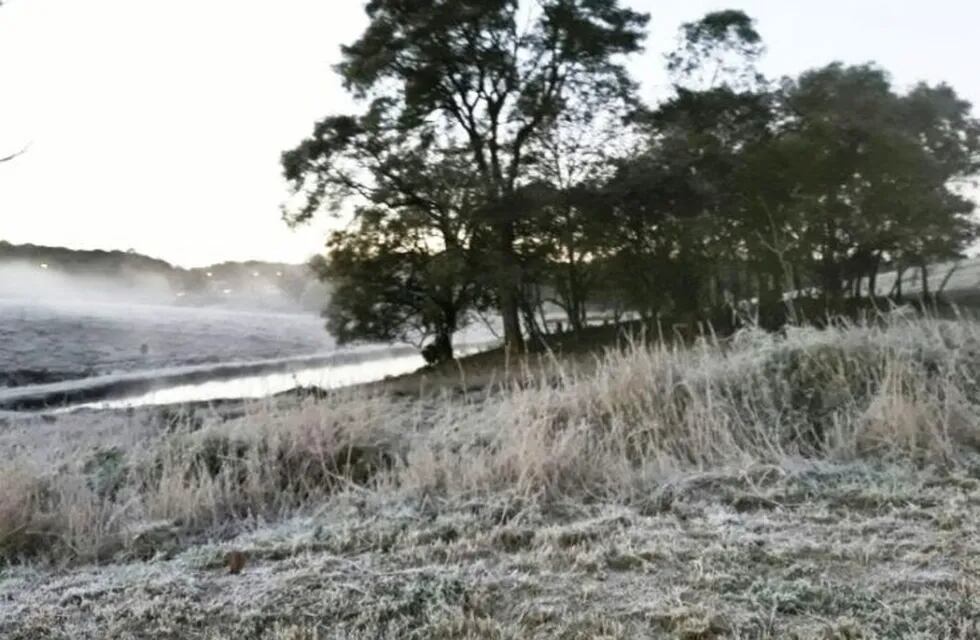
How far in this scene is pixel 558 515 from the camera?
3.65 meters

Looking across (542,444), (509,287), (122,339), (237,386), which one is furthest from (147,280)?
(542,444)

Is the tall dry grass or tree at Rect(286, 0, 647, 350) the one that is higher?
tree at Rect(286, 0, 647, 350)

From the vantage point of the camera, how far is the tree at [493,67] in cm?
1969

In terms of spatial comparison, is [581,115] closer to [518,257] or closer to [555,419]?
[518,257]

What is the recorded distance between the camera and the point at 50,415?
1198 centimetres

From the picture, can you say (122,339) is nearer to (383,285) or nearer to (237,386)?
(237,386)

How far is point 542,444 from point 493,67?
17.6 meters

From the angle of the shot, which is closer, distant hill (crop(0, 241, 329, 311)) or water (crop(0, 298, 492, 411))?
water (crop(0, 298, 492, 411))

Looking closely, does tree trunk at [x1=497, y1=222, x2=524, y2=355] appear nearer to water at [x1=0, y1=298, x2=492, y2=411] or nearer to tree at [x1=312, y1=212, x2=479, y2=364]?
tree at [x1=312, y1=212, x2=479, y2=364]

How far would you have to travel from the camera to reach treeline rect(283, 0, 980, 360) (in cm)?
1925

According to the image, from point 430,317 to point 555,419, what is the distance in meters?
16.4

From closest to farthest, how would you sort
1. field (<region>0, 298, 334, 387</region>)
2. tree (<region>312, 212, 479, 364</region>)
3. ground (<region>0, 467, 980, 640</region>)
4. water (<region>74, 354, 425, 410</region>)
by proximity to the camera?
ground (<region>0, 467, 980, 640</region>), water (<region>74, 354, 425, 410</region>), field (<region>0, 298, 334, 387</region>), tree (<region>312, 212, 479, 364</region>)

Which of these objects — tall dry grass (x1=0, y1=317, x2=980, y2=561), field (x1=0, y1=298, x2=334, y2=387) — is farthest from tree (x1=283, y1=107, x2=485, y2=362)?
tall dry grass (x1=0, y1=317, x2=980, y2=561)

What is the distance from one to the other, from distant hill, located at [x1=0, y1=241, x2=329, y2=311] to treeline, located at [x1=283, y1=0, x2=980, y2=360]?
8.46 m
